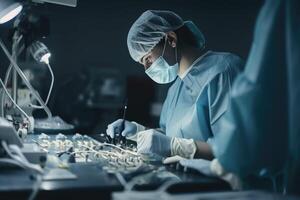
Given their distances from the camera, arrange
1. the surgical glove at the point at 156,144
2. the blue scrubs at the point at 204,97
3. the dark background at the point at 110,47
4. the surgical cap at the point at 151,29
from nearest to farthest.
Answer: the surgical glove at the point at 156,144 < the blue scrubs at the point at 204,97 < the surgical cap at the point at 151,29 < the dark background at the point at 110,47

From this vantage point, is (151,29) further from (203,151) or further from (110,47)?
(110,47)

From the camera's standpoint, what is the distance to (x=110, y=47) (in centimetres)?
355

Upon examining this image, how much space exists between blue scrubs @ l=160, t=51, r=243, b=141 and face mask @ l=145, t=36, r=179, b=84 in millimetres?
92

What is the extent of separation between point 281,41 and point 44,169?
0.81m

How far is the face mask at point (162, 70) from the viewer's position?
1.87 meters

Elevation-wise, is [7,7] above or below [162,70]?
above

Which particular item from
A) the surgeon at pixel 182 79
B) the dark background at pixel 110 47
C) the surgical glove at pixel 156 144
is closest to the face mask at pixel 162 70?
the surgeon at pixel 182 79

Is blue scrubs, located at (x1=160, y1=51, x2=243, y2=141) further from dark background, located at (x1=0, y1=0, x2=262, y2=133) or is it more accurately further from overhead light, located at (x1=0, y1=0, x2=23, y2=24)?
dark background, located at (x1=0, y1=0, x2=262, y2=133)

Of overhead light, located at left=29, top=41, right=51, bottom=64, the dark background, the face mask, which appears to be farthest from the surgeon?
the dark background

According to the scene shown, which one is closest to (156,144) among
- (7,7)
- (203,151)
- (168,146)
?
(168,146)

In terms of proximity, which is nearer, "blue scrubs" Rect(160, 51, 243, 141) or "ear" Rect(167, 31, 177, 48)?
"blue scrubs" Rect(160, 51, 243, 141)

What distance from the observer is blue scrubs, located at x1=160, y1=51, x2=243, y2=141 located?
165 cm

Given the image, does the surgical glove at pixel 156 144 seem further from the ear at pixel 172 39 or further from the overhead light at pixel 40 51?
the overhead light at pixel 40 51

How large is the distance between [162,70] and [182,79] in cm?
11
